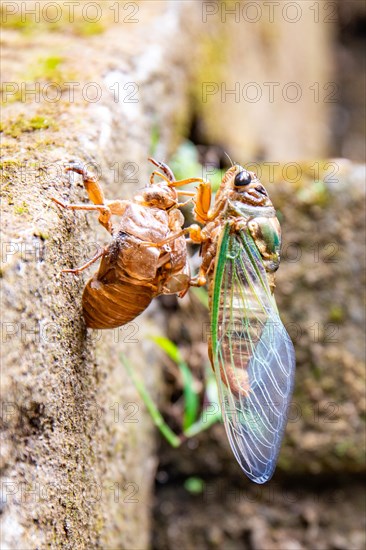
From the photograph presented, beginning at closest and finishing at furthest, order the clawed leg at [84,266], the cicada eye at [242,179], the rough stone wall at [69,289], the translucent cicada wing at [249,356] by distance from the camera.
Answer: the rough stone wall at [69,289] < the clawed leg at [84,266] < the translucent cicada wing at [249,356] < the cicada eye at [242,179]

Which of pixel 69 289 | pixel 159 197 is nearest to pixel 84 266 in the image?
pixel 69 289

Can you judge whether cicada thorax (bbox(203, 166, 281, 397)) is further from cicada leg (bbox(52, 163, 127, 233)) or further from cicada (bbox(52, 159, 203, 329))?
cicada leg (bbox(52, 163, 127, 233))

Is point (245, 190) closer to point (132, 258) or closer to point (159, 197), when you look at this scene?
point (159, 197)

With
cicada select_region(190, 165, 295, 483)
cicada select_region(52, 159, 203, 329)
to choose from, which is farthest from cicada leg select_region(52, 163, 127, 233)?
cicada select_region(190, 165, 295, 483)

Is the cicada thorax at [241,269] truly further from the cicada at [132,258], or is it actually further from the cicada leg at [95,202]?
the cicada leg at [95,202]

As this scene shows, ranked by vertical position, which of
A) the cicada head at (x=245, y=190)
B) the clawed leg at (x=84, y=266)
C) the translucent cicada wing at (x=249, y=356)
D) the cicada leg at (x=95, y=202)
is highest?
the cicada head at (x=245, y=190)

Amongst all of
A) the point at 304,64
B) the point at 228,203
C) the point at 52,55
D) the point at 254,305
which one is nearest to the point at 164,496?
the point at 254,305

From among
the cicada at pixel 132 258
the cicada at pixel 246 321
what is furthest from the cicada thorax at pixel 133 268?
the cicada at pixel 246 321
